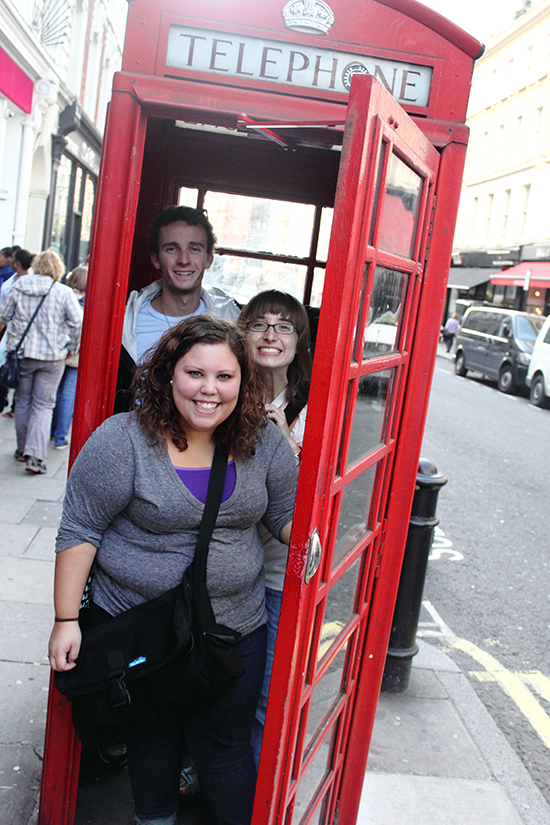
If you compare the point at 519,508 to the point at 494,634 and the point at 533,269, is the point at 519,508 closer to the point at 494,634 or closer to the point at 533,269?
the point at 494,634

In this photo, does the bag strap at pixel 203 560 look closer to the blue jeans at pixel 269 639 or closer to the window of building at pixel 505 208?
the blue jeans at pixel 269 639

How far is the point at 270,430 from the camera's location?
221 centimetres

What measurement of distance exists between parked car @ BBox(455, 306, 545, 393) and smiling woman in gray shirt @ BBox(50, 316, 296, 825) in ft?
50.3

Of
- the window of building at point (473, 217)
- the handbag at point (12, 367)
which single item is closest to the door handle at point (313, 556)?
the handbag at point (12, 367)

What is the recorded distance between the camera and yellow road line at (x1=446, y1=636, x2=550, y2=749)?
369cm

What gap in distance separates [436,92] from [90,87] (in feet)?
58.3

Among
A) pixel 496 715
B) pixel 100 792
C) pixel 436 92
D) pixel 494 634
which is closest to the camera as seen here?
pixel 436 92

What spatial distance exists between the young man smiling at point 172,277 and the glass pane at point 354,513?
0.93m

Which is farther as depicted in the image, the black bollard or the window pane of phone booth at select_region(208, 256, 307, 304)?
the window pane of phone booth at select_region(208, 256, 307, 304)

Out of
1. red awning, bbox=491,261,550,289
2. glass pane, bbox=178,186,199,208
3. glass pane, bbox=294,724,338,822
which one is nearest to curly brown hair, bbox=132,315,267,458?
glass pane, bbox=294,724,338,822

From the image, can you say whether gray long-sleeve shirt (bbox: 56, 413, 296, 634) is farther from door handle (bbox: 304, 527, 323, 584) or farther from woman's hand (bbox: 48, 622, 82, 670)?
door handle (bbox: 304, 527, 323, 584)

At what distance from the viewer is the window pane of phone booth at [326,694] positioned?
6.80ft

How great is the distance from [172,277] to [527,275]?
2515cm

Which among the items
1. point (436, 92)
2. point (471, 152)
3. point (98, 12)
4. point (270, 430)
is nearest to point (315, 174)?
point (436, 92)
